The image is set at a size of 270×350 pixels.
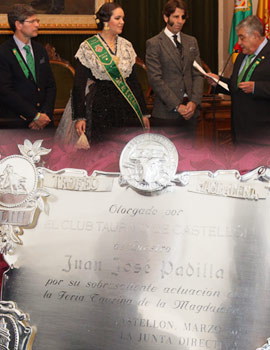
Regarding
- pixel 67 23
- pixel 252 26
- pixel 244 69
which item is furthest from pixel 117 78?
pixel 67 23

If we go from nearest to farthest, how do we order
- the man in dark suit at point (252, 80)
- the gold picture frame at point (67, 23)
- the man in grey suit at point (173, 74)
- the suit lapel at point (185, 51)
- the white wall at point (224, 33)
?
the man in dark suit at point (252, 80) → the man in grey suit at point (173, 74) → the suit lapel at point (185, 51) → the gold picture frame at point (67, 23) → the white wall at point (224, 33)

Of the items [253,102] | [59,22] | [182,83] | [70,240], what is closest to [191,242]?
[70,240]

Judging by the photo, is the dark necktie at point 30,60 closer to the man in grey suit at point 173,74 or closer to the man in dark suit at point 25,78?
the man in dark suit at point 25,78

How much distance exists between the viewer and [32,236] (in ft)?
6.68

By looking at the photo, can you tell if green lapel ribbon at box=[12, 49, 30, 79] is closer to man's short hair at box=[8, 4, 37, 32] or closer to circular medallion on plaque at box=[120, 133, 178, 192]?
man's short hair at box=[8, 4, 37, 32]

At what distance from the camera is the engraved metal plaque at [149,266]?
1.96m

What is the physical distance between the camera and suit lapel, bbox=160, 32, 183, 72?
431cm

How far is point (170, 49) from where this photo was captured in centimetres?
432

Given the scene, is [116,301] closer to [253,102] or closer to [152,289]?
[152,289]

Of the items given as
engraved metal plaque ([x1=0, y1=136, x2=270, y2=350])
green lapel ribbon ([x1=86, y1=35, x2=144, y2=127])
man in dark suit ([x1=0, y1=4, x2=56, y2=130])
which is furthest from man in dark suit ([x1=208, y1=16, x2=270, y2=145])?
engraved metal plaque ([x1=0, y1=136, x2=270, y2=350])

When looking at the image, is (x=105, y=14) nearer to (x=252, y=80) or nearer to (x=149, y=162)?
(x=252, y=80)

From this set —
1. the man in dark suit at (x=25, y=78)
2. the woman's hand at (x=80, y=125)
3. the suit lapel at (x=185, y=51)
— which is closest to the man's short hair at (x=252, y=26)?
the suit lapel at (x=185, y=51)

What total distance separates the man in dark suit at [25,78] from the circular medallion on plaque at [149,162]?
2.06 metres

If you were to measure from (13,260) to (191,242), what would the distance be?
0.59 metres
